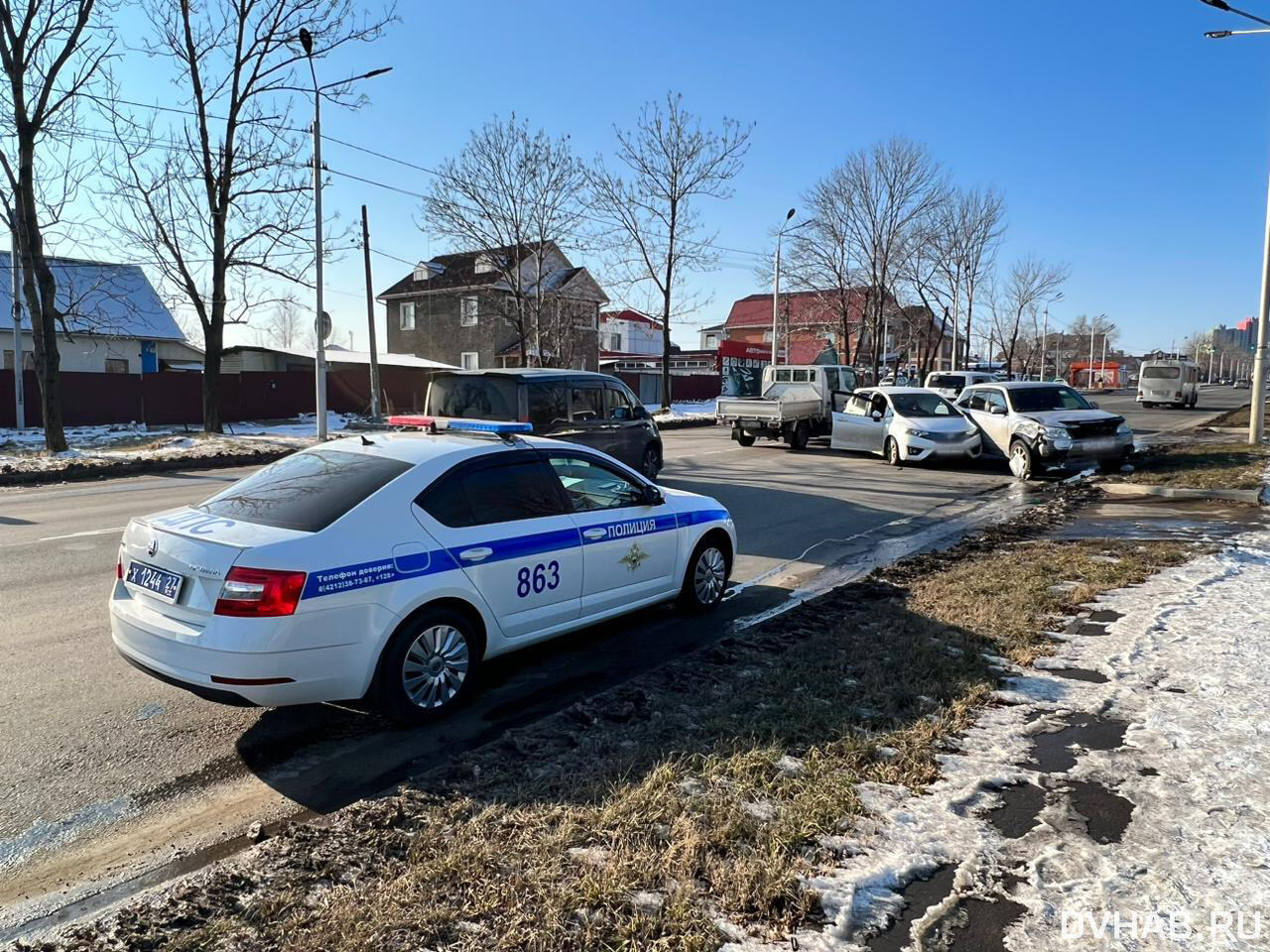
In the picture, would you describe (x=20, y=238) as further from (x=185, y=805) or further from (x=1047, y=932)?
(x=1047, y=932)

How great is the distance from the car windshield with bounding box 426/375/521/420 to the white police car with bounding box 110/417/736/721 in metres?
4.20

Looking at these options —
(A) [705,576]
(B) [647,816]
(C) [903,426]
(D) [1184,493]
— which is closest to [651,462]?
(C) [903,426]

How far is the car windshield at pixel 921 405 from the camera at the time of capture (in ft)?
56.3

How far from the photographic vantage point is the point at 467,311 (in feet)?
157

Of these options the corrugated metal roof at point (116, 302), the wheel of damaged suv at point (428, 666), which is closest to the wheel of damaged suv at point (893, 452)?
the wheel of damaged suv at point (428, 666)

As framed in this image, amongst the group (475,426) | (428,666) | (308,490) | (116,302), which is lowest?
(428,666)

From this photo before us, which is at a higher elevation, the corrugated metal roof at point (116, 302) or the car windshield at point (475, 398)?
the corrugated metal roof at point (116, 302)

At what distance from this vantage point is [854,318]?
177ft

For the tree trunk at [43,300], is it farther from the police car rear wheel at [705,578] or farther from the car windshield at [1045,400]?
the car windshield at [1045,400]

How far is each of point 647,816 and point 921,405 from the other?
15.7 metres

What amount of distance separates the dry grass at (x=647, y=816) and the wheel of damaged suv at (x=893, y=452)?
38.9ft

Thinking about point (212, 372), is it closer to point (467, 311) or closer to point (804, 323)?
point (467, 311)

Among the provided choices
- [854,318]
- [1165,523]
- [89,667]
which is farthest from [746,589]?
[854,318]

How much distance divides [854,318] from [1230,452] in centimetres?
3835
